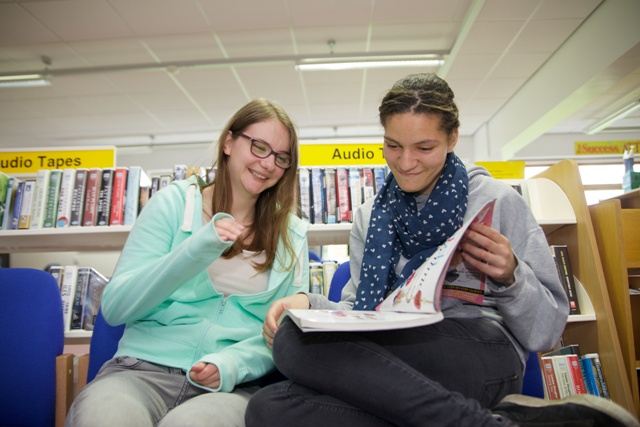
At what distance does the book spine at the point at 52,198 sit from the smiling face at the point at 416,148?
1.78 meters

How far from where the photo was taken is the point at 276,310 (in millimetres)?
1093

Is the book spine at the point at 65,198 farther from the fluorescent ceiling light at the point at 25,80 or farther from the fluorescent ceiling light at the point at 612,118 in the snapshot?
the fluorescent ceiling light at the point at 612,118

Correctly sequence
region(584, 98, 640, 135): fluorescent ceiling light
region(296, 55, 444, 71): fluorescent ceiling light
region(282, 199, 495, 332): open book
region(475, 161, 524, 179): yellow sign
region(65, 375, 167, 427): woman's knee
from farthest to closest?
1. region(584, 98, 640, 135): fluorescent ceiling light
2. region(296, 55, 444, 71): fluorescent ceiling light
3. region(475, 161, 524, 179): yellow sign
4. region(65, 375, 167, 427): woman's knee
5. region(282, 199, 495, 332): open book

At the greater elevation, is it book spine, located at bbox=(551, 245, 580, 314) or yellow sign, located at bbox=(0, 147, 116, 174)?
yellow sign, located at bbox=(0, 147, 116, 174)

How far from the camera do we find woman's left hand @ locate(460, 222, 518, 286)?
0.91m

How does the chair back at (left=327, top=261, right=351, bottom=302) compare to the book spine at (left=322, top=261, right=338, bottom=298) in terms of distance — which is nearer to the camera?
the chair back at (left=327, top=261, right=351, bottom=302)

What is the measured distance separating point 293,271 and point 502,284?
64 centimetres

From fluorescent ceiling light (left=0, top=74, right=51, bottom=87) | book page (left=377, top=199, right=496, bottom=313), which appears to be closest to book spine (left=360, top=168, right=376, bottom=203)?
book page (left=377, top=199, right=496, bottom=313)

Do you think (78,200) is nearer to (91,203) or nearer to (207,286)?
(91,203)

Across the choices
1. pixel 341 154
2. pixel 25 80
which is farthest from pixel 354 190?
pixel 25 80

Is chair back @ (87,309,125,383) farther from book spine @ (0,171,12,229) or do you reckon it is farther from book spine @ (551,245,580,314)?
book spine @ (551,245,580,314)

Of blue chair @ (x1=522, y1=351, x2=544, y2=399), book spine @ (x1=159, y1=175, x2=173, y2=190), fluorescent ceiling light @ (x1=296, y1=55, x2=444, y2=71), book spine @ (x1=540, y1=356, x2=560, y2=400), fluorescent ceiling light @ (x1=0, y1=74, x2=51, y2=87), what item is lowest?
book spine @ (x1=540, y1=356, x2=560, y2=400)

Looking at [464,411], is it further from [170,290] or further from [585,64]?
[585,64]

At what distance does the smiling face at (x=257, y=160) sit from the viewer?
1361 millimetres
